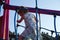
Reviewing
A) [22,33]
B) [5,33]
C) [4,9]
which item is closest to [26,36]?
[22,33]

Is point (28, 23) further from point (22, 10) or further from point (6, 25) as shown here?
point (6, 25)

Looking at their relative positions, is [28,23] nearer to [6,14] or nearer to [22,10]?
[22,10]

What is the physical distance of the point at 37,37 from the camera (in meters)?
3.77

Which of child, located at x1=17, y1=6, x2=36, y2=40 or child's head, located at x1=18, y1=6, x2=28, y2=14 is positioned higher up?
child's head, located at x1=18, y1=6, x2=28, y2=14

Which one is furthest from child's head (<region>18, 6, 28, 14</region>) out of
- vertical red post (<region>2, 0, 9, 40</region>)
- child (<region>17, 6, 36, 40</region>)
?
vertical red post (<region>2, 0, 9, 40</region>)

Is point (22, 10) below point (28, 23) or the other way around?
the other way around

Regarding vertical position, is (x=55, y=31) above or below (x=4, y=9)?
below

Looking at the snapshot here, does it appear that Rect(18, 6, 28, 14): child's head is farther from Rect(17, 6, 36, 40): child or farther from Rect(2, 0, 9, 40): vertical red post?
Rect(2, 0, 9, 40): vertical red post

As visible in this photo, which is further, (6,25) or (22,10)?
(6,25)

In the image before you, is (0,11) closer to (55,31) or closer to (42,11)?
(42,11)

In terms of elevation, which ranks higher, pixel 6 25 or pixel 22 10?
pixel 22 10

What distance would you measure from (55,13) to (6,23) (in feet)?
3.29

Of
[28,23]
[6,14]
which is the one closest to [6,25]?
[6,14]

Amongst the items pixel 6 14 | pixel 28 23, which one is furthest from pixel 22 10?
pixel 6 14
